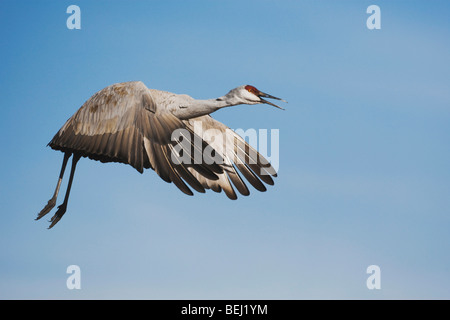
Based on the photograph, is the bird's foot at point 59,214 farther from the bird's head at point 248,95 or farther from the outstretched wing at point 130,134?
the bird's head at point 248,95

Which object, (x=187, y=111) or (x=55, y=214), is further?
(x=55, y=214)

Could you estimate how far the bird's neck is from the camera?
53.8 feet

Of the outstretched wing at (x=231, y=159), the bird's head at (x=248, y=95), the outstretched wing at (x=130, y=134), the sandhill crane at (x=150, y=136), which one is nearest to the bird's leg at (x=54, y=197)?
the sandhill crane at (x=150, y=136)

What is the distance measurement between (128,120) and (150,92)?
1.07 metres

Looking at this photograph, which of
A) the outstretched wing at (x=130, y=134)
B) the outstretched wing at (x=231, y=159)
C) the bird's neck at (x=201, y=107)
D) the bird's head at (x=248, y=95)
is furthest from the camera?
the outstretched wing at (x=231, y=159)

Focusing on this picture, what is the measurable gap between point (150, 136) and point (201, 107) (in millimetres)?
1614

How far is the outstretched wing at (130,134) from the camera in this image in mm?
14812

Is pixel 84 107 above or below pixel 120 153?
above

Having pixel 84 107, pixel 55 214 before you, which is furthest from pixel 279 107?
pixel 55 214

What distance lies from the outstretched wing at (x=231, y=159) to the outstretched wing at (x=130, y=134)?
1894 mm

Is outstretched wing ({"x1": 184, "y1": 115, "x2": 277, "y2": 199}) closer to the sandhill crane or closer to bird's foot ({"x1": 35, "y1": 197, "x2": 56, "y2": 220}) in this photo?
the sandhill crane

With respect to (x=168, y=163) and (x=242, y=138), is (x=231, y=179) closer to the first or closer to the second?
(x=242, y=138)

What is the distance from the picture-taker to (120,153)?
1540 cm

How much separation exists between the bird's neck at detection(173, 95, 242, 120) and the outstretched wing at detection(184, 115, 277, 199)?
1094 mm
